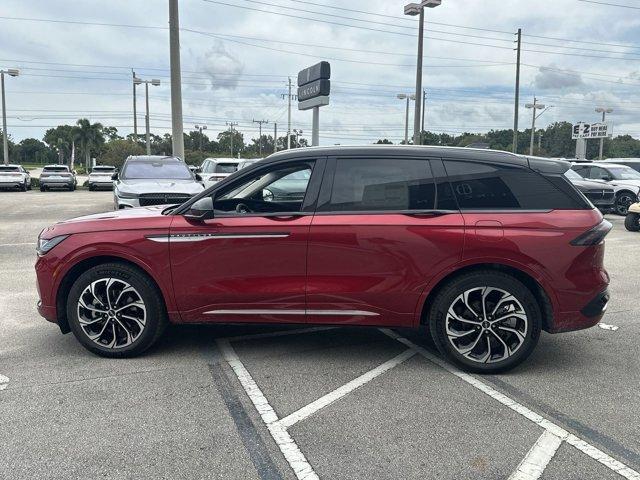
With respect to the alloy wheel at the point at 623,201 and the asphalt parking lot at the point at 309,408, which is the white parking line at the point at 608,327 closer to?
the asphalt parking lot at the point at 309,408

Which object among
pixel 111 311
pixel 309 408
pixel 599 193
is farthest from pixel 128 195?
pixel 599 193

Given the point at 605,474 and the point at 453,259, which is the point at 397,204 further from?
the point at 605,474

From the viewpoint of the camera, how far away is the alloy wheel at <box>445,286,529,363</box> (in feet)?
13.6

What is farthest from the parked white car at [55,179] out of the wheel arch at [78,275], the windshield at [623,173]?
the wheel arch at [78,275]

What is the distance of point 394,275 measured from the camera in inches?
165

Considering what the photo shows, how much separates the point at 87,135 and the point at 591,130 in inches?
3025

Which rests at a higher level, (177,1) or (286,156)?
(177,1)

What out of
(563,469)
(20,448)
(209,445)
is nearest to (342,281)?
(209,445)

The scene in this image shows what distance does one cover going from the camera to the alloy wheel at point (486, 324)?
4.14 meters

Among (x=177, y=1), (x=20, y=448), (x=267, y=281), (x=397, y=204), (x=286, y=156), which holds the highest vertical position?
(x=177, y=1)

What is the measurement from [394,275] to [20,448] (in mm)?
2645

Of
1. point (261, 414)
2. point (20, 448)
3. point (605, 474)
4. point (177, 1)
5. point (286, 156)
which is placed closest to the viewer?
point (605, 474)

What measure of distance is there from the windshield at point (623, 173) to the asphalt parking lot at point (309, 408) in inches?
568

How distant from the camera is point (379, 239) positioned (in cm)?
414
